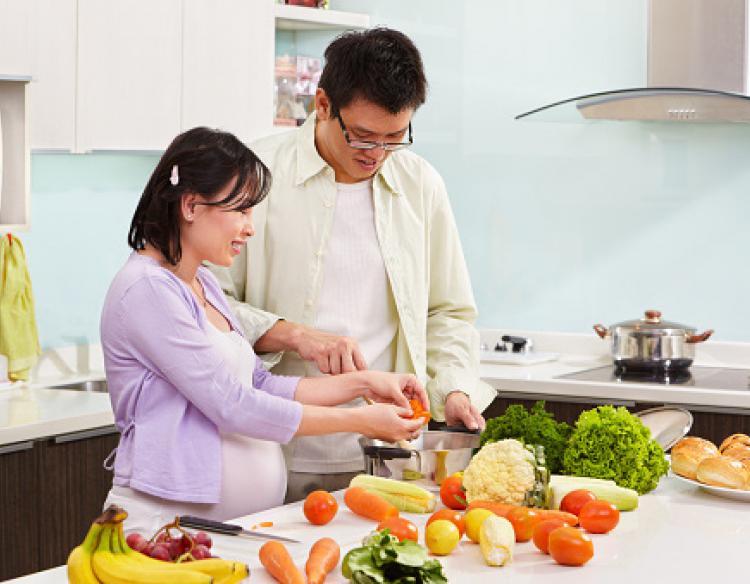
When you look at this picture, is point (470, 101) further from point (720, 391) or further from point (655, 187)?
point (720, 391)

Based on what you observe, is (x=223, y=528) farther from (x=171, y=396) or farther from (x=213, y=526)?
(x=171, y=396)

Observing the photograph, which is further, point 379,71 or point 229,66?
point 229,66

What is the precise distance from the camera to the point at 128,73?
3521 millimetres

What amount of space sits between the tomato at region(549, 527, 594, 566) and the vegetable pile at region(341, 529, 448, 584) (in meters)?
0.25

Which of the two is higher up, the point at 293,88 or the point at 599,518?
the point at 293,88

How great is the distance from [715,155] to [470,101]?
2.99 ft

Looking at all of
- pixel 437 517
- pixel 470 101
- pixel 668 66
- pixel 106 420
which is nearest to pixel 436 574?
pixel 437 517

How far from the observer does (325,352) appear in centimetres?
239

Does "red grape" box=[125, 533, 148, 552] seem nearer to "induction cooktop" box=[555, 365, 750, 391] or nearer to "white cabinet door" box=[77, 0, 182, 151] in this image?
"white cabinet door" box=[77, 0, 182, 151]

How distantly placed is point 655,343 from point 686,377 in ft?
0.47

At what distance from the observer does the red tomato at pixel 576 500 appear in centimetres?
200

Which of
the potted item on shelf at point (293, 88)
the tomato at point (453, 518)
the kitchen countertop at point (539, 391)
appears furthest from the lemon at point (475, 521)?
the potted item on shelf at point (293, 88)

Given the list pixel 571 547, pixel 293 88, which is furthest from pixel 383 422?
pixel 293 88

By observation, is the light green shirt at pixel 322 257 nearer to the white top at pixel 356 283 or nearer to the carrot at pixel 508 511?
the white top at pixel 356 283
